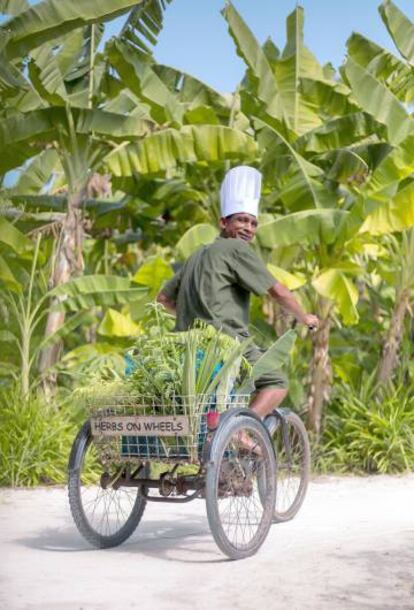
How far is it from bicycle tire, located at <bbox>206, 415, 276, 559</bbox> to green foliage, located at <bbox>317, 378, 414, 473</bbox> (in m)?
3.47

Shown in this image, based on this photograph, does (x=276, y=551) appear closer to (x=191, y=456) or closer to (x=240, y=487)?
(x=240, y=487)

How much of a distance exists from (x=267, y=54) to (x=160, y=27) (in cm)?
113

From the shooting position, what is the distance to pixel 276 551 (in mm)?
5195

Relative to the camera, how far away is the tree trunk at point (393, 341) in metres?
9.24

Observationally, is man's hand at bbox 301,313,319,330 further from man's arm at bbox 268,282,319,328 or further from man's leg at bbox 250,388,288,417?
man's leg at bbox 250,388,288,417

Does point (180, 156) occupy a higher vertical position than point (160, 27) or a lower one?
lower

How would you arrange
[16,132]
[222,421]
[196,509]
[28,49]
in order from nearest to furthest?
[222,421] < [196,509] < [28,49] < [16,132]

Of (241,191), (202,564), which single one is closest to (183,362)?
(202,564)

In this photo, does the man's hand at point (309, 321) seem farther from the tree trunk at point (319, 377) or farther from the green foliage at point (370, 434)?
the tree trunk at point (319, 377)

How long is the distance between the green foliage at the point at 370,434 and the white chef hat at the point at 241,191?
11.7 ft

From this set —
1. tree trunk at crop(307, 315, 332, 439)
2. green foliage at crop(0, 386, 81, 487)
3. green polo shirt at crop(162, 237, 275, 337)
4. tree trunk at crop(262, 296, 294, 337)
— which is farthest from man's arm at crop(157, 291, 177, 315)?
tree trunk at crop(262, 296, 294, 337)

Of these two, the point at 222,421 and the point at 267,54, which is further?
the point at 267,54

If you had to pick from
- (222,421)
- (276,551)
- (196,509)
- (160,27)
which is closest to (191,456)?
(222,421)

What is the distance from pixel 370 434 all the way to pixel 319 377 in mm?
681
